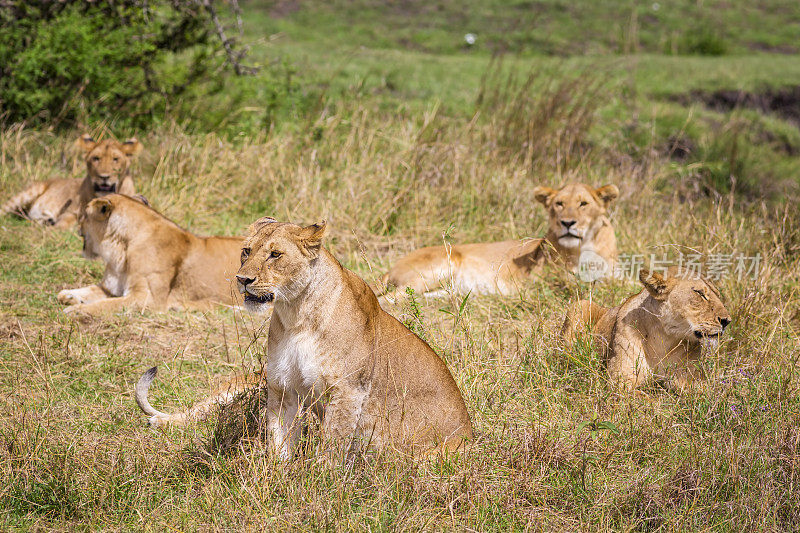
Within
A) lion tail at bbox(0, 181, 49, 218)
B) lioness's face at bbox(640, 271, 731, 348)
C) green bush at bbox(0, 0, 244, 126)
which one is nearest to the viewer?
lioness's face at bbox(640, 271, 731, 348)

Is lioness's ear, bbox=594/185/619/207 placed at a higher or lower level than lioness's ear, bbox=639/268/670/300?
lower

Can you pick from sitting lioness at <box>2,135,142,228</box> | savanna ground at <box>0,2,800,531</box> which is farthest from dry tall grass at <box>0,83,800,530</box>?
sitting lioness at <box>2,135,142,228</box>

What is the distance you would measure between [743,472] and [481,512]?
3.92ft

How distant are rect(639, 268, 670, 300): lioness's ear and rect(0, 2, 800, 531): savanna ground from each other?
17.0 inches

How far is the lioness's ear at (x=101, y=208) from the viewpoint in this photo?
6207 millimetres

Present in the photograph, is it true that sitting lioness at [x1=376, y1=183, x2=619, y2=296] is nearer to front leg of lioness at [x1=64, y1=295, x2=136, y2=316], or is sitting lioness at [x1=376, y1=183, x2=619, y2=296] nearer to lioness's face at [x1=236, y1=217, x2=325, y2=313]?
front leg of lioness at [x1=64, y1=295, x2=136, y2=316]

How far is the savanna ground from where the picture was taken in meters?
3.53

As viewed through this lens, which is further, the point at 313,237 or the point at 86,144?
the point at 86,144

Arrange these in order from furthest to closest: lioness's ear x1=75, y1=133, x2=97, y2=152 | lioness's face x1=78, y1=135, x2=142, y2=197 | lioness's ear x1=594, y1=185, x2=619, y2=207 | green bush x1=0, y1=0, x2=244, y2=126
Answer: green bush x1=0, y1=0, x2=244, y2=126
lioness's ear x1=75, y1=133, x2=97, y2=152
lioness's face x1=78, y1=135, x2=142, y2=197
lioness's ear x1=594, y1=185, x2=619, y2=207

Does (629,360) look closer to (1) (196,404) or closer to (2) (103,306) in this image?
(1) (196,404)

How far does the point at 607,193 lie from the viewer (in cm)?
671

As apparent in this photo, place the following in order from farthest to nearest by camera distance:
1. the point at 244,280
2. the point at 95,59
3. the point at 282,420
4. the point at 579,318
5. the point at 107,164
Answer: the point at 95,59
the point at 107,164
the point at 579,318
the point at 282,420
the point at 244,280

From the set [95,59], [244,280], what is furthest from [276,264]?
[95,59]

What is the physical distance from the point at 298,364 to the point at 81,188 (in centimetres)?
519
